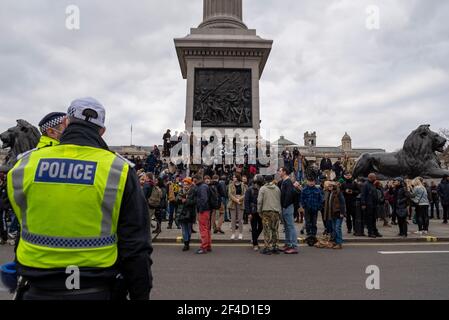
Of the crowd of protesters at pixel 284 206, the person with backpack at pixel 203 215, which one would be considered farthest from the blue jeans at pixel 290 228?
the person with backpack at pixel 203 215

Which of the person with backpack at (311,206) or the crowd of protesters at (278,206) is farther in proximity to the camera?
the person with backpack at (311,206)

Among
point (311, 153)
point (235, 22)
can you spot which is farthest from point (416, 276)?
point (311, 153)

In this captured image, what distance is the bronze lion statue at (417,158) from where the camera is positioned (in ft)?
56.8

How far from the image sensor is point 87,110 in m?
2.52

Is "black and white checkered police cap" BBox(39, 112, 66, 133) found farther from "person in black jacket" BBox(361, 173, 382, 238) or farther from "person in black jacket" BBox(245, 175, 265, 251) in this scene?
"person in black jacket" BBox(361, 173, 382, 238)

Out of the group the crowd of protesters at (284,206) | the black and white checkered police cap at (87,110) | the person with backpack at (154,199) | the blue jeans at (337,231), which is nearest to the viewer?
the black and white checkered police cap at (87,110)

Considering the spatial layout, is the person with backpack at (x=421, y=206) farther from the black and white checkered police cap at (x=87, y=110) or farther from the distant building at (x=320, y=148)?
the distant building at (x=320, y=148)

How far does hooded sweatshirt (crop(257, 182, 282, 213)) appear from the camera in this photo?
9.62m

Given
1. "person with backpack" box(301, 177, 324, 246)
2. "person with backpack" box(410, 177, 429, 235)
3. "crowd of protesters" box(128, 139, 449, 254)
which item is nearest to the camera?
"crowd of protesters" box(128, 139, 449, 254)

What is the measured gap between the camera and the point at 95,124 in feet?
8.34

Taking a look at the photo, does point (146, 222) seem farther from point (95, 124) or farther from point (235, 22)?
point (235, 22)

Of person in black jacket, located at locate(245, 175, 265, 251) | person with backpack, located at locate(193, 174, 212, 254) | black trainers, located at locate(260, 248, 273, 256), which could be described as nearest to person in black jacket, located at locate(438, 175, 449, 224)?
person in black jacket, located at locate(245, 175, 265, 251)

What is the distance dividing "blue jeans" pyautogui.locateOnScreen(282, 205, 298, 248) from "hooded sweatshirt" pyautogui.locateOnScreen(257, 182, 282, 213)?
1.11 feet
